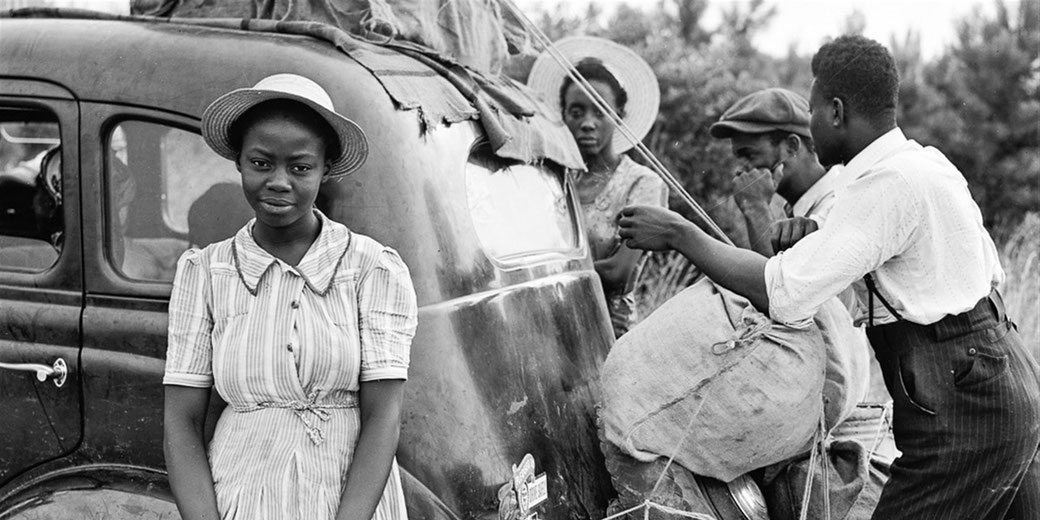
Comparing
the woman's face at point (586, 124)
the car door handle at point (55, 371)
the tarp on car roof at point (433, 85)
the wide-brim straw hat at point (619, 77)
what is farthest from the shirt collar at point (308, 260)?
the wide-brim straw hat at point (619, 77)

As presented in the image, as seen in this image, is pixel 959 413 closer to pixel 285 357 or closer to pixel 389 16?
pixel 285 357

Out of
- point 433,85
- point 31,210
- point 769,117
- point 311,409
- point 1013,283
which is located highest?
point 433,85

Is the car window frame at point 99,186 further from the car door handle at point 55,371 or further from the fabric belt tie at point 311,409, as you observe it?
the fabric belt tie at point 311,409

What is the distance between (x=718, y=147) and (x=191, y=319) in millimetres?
7075

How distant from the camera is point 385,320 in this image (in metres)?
2.25

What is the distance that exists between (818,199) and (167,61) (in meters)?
1.93

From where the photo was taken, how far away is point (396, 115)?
2.74 m

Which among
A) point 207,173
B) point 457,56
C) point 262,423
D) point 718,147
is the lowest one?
point 718,147

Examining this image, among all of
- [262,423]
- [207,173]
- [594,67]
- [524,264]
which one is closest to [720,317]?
[524,264]

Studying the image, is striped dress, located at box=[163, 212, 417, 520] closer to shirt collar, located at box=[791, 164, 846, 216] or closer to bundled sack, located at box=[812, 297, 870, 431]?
bundled sack, located at box=[812, 297, 870, 431]

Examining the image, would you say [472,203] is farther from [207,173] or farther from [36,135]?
[36,135]

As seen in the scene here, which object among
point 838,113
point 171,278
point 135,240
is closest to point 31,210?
point 135,240

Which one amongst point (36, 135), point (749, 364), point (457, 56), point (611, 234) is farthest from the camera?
point (36, 135)

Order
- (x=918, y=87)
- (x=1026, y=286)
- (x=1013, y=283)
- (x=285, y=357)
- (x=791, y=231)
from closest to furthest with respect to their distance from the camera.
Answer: (x=285, y=357) < (x=791, y=231) < (x=1026, y=286) < (x=1013, y=283) < (x=918, y=87)
